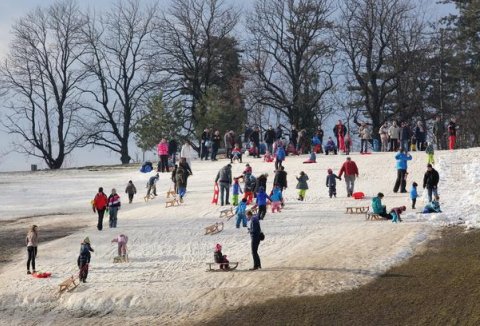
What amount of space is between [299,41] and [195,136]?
448 inches

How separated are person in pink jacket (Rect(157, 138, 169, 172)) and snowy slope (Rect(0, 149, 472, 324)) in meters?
6.29

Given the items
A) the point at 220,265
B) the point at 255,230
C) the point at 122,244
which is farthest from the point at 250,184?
the point at 255,230

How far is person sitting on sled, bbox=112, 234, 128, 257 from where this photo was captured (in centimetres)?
2312

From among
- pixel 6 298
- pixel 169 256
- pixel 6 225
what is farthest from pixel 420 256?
pixel 6 225

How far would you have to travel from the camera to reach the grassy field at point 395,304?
1681 centimetres

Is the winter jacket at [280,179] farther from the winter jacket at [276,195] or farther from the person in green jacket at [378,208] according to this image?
the person in green jacket at [378,208]

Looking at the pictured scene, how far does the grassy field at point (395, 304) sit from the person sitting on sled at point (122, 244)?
627 cm

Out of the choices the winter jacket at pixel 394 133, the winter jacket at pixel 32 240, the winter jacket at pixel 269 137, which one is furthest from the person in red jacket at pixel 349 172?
the winter jacket at pixel 32 240

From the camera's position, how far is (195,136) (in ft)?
196

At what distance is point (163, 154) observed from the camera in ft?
141

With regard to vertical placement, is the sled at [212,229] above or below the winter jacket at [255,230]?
below

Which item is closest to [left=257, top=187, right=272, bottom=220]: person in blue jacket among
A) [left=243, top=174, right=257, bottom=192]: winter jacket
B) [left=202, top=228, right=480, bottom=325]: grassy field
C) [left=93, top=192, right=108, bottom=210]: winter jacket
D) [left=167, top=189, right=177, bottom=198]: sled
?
[left=243, top=174, right=257, bottom=192]: winter jacket

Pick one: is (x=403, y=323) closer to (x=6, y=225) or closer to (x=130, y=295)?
(x=130, y=295)

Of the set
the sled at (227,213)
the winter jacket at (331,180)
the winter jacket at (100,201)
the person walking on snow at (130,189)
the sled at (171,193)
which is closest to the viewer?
the winter jacket at (100,201)
